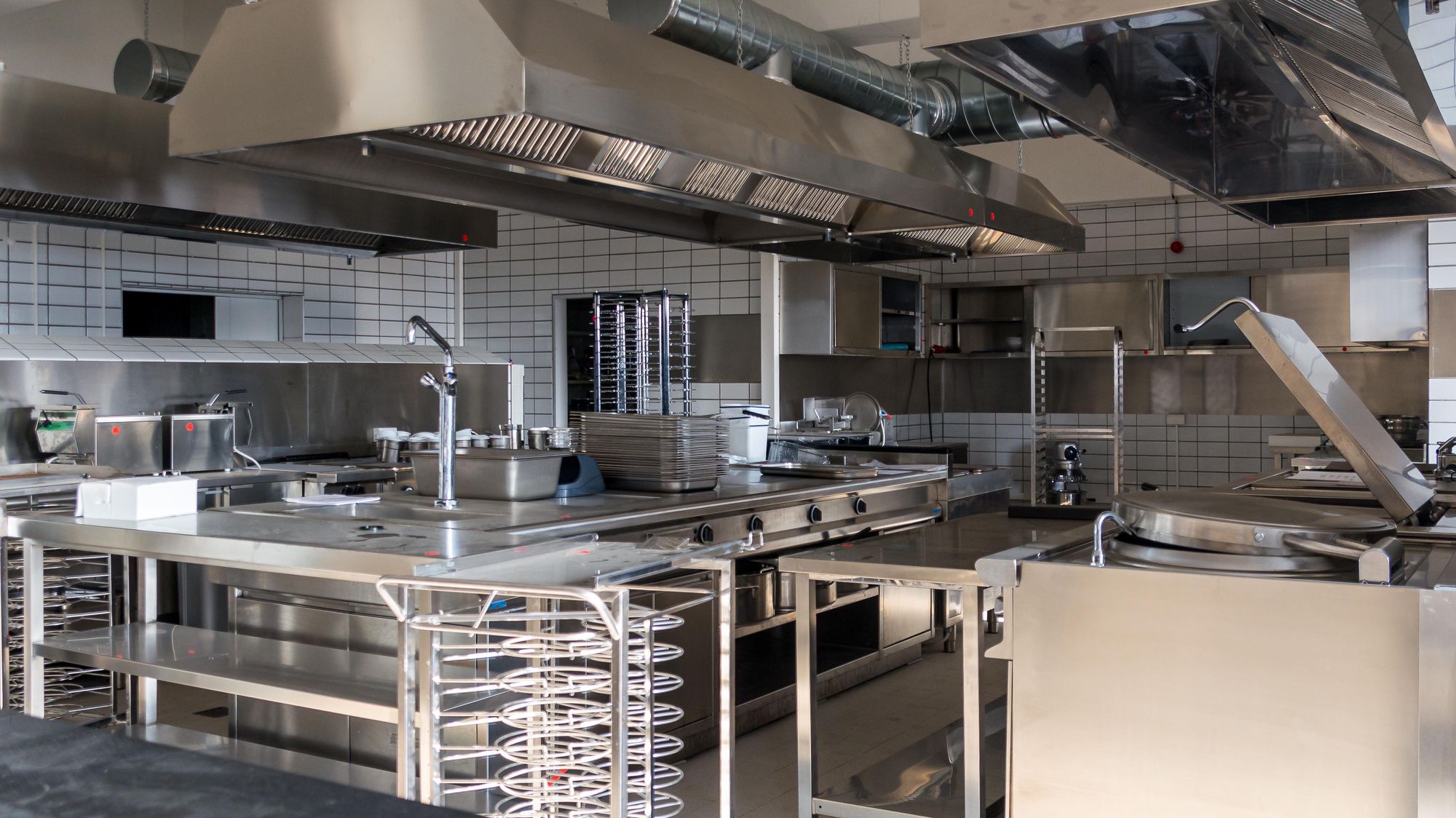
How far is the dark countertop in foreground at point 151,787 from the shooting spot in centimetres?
94

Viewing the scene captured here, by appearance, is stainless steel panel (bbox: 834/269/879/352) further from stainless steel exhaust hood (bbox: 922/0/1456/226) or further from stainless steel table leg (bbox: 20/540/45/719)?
stainless steel table leg (bbox: 20/540/45/719)

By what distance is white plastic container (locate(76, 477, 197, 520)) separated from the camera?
9.68ft

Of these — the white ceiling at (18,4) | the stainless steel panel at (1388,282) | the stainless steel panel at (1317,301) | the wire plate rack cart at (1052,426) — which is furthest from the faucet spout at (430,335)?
the stainless steel panel at (1317,301)

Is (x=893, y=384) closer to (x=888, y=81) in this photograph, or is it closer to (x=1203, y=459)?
(x=1203, y=459)

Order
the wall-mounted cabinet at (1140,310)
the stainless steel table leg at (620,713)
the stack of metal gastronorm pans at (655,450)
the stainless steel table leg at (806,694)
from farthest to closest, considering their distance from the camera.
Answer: the wall-mounted cabinet at (1140,310)
the stack of metal gastronorm pans at (655,450)
the stainless steel table leg at (806,694)
the stainless steel table leg at (620,713)

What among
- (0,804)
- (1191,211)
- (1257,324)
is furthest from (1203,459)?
(0,804)

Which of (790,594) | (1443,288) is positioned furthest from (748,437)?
(1443,288)

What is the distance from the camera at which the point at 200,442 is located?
199 inches

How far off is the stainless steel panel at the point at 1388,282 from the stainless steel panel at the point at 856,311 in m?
2.68

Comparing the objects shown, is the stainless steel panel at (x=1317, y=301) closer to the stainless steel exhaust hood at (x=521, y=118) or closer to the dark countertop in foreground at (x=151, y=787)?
the stainless steel exhaust hood at (x=521, y=118)

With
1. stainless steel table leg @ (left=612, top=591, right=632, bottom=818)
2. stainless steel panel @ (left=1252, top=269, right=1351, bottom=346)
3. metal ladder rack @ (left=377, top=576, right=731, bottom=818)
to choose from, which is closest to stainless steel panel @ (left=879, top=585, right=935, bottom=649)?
metal ladder rack @ (left=377, top=576, right=731, bottom=818)

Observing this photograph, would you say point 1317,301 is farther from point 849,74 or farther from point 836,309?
point 849,74

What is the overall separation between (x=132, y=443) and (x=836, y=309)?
3.82 meters

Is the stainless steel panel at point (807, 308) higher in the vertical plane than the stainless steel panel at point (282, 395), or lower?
higher
